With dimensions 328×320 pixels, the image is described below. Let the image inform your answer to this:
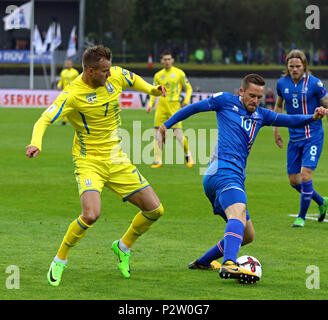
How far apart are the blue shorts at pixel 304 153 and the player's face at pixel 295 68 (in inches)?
37.3

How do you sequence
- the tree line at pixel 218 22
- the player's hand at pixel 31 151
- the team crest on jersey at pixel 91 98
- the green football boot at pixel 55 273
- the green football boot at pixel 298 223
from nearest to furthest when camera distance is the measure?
1. the player's hand at pixel 31 151
2. the green football boot at pixel 55 273
3. the team crest on jersey at pixel 91 98
4. the green football boot at pixel 298 223
5. the tree line at pixel 218 22

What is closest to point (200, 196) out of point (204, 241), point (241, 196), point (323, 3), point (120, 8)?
point (204, 241)

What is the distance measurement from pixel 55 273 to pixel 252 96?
2.64 metres

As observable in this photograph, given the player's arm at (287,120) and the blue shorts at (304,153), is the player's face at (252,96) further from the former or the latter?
the blue shorts at (304,153)

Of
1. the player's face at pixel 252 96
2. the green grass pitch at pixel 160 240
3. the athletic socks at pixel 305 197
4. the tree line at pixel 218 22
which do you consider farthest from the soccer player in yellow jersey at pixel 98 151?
the tree line at pixel 218 22

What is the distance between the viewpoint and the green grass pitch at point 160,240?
7977 millimetres

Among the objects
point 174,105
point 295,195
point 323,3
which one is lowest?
point 295,195

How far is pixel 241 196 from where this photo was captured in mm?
8328

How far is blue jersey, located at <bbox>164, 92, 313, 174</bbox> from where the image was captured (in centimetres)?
862

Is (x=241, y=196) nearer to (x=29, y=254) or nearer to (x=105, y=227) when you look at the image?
(x=29, y=254)

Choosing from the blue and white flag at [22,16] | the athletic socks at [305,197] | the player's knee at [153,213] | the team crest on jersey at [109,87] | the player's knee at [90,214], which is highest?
the blue and white flag at [22,16]

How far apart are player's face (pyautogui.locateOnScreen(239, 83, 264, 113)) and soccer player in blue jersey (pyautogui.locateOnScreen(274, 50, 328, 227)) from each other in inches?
141

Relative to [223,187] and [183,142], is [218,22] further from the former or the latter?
[223,187]

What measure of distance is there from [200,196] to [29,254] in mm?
5849
